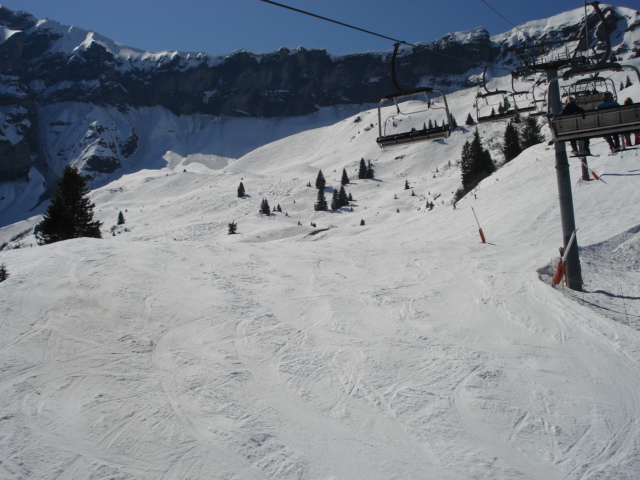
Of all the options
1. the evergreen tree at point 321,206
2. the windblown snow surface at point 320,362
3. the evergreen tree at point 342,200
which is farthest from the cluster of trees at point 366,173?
Answer: the windblown snow surface at point 320,362

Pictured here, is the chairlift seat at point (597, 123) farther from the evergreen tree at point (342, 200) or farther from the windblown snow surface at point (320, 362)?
the evergreen tree at point (342, 200)

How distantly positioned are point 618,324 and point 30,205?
7641 inches

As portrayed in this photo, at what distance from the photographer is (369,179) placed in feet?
252

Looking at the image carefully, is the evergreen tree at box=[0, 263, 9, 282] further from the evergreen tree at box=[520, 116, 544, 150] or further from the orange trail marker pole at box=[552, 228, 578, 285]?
the evergreen tree at box=[520, 116, 544, 150]

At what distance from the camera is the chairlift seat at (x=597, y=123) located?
7.02m

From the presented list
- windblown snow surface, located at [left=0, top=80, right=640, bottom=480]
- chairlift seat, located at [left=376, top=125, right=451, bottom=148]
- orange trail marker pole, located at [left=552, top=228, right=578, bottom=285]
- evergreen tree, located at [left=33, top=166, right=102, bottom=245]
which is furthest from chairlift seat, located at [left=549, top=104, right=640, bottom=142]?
evergreen tree, located at [left=33, top=166, right=102, bottom=245]

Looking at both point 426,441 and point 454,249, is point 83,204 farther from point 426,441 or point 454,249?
point 426,441

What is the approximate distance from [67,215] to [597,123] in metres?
27.3

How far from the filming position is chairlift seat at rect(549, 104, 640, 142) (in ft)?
23.0

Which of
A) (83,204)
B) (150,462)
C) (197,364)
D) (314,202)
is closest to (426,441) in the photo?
(150,462)

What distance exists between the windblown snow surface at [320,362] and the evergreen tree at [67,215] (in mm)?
14674

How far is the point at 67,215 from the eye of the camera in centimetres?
2664

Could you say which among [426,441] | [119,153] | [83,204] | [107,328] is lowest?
[426,441]

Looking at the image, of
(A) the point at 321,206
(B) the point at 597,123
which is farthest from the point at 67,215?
(A) the point at 321,206
